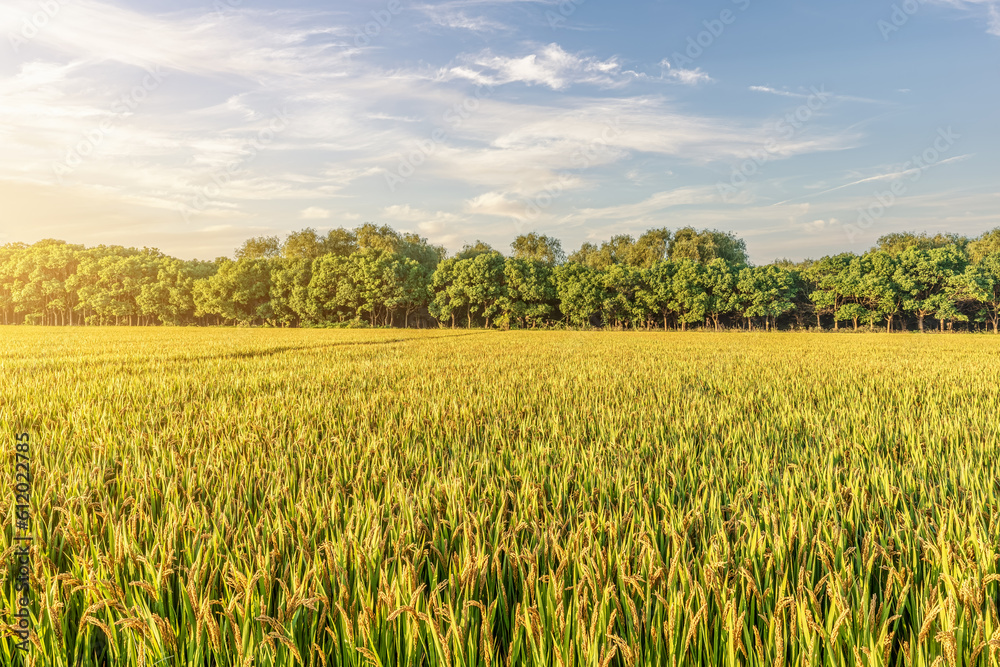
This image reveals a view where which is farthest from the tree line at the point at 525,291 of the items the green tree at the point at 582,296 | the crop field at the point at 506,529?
the crop field at the point at 506,529

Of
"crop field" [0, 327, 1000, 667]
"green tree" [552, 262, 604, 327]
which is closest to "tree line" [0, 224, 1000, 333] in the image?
"green tree" [552, 262, 604, 327]

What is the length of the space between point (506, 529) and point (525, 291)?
57.6 meters

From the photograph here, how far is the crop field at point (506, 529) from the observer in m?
1.63

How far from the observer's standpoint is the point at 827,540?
2.43 m

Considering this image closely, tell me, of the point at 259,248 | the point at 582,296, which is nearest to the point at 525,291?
the point at 582,296

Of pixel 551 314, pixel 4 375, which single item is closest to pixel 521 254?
pixel 551 314

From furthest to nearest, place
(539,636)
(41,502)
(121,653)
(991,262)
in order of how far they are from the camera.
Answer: (991,262), (41,502), (121,653), (539,636)

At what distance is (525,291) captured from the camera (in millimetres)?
59812

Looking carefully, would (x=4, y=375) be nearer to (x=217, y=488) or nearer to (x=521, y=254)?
(x=217, y=488)

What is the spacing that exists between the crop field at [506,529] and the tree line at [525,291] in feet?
173

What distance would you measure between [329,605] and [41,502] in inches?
87.3

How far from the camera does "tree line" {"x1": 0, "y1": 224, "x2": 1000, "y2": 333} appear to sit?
54.5 m

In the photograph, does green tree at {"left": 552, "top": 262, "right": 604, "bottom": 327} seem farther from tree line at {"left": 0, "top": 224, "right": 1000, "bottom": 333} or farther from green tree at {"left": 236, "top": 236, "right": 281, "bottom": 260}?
green tree at {"left": 236, "top": 236, "right": 281, "bottom": 260}

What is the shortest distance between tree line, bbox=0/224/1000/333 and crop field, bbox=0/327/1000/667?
173 feet
